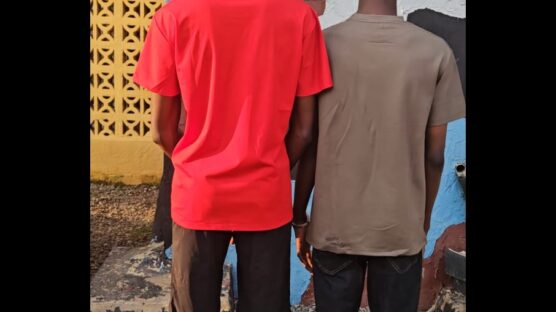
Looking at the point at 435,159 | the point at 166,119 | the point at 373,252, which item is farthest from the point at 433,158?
the point at 166,119

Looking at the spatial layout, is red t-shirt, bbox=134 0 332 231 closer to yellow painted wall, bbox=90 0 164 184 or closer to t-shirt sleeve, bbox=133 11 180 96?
t-shirt sleeve, bbox=133 11 180 96

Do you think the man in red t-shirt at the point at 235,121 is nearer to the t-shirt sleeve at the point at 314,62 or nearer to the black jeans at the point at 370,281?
the t-shirt sleeve at the point at 314,62

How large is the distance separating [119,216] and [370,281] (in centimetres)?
181

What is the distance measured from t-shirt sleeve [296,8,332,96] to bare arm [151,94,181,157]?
477mm

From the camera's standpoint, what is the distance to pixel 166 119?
2219 mm

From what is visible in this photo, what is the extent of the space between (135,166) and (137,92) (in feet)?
1.41

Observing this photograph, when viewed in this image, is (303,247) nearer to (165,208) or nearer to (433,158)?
(433,158)

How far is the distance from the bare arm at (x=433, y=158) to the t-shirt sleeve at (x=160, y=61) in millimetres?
957

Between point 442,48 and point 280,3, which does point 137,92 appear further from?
point 442,48

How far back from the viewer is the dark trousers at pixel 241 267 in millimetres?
2156

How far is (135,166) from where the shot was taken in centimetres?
352

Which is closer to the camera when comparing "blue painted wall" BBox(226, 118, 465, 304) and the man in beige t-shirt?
the man in beige t-shirt

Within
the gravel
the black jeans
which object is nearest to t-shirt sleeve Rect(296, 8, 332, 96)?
the black jeans

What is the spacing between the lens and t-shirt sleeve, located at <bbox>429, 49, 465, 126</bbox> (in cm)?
220
